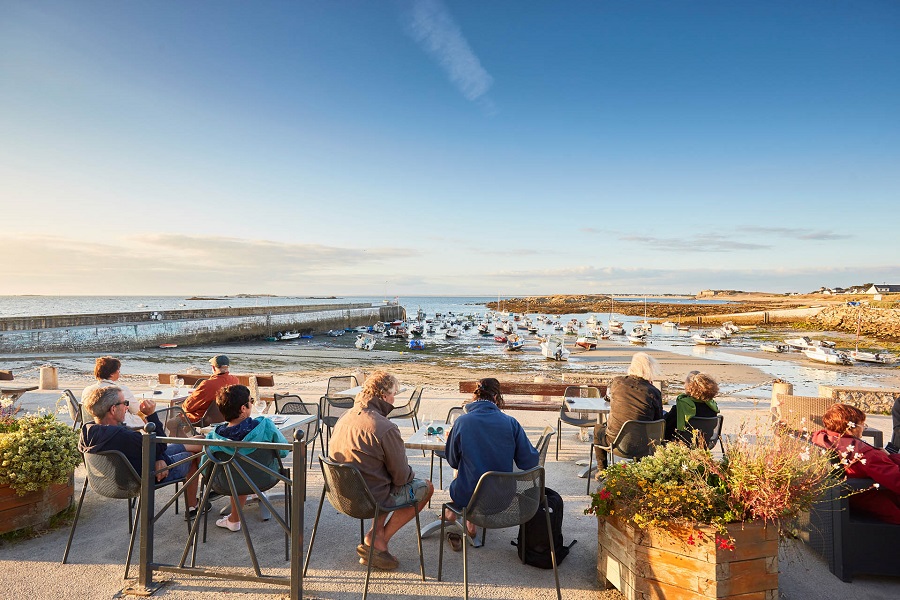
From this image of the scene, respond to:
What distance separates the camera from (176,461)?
4246 millimetres

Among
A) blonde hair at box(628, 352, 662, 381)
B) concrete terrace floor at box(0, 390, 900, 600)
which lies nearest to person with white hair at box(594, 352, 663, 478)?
blonde hair at box(628, 352, 662, 381)

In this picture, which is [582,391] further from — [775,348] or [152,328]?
[152,328]

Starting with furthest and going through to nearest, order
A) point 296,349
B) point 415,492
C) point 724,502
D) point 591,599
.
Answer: point 296,349, point 415,492, point 591,599, point 724,502

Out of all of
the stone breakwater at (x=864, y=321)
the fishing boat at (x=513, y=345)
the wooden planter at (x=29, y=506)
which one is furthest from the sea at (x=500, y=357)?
the wooden planter at (x=29, y=506)

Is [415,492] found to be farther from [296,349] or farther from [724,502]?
[296,349]

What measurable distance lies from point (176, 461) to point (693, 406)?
493 cm

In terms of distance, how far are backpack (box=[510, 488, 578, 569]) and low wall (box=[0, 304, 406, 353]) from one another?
1420 inches

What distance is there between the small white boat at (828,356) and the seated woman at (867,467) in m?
27.6

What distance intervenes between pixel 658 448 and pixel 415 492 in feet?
5.86

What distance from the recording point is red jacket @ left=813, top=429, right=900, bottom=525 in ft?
11.1

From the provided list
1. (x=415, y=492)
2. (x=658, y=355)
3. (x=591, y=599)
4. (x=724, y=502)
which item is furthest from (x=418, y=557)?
(x=658, y=355)

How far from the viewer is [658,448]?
130 inches

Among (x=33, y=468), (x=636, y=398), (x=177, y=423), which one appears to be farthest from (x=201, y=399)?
(x=636, y=398)

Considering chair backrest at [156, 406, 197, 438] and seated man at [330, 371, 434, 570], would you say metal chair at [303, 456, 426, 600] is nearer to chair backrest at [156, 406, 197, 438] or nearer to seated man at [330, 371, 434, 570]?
seated man at [330, 371, 434, 570]
